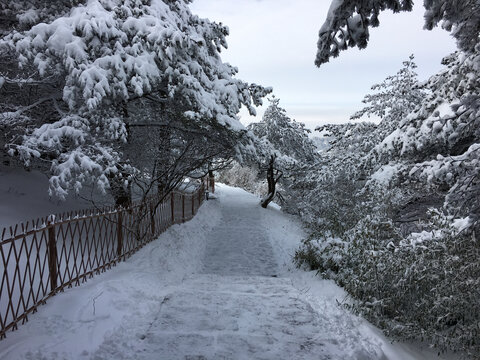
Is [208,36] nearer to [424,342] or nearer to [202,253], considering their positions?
[202,253]

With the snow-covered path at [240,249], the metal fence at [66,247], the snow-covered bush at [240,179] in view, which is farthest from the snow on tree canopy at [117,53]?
the snow-covered bush at [240,179]

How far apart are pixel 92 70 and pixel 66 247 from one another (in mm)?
3776

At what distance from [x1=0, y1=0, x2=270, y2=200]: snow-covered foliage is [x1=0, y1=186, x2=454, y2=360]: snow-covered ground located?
254 centimetres

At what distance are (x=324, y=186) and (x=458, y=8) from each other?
1250 cm

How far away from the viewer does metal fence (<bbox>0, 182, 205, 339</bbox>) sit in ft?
14.0

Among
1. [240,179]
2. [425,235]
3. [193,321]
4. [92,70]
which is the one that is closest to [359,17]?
[425,235]

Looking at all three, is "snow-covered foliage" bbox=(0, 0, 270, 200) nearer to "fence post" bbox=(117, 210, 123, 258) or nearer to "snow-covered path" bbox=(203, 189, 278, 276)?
"fence post" bbox=(117, 210, 123, 258)

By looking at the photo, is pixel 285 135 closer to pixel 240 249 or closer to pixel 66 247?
pixel 240 249

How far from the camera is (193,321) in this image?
187 inches

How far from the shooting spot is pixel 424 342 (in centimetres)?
452

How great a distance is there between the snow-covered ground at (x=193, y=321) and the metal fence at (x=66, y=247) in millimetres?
242

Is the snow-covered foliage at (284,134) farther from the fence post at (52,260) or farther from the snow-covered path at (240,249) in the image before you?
the fence post at (52,260)

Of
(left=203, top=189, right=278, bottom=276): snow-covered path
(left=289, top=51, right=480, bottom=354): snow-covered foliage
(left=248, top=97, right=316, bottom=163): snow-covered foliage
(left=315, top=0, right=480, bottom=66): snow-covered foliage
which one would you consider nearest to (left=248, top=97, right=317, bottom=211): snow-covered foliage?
(left=248, top=97, right=316, bottom=163): snow-covered foliage

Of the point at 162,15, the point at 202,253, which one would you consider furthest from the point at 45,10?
the point at 202,253
